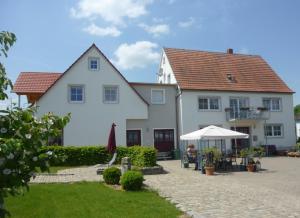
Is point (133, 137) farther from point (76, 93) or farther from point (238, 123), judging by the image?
point (238, 123)

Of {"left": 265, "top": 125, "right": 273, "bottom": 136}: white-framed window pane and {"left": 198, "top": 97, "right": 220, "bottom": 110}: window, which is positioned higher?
{"left": 198, "top": 97, "right": 220, "bottom": 110}: window

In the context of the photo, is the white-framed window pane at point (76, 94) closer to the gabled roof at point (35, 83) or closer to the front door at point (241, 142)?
the gabled roof at point (35, 83)

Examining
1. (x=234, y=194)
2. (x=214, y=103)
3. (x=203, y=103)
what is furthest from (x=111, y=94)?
(x=234, y=194)

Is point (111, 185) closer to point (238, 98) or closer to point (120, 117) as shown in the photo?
point (120, 117)

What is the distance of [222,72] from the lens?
33719mm

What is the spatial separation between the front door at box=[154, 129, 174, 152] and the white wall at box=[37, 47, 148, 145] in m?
2.29

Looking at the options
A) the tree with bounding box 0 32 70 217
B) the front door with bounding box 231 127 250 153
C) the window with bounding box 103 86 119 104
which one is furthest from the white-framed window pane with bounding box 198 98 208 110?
the tree with bounding box 0 32 70 217

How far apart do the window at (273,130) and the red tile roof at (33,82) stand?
1976 centimetres

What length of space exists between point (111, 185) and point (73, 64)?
624 inches

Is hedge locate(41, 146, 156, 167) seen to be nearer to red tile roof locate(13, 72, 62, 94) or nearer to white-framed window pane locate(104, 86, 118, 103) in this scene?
white-framed window pane locate(104, 86, 118, 103)

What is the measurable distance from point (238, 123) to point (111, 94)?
1195cm

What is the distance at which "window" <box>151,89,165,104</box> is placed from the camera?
1186 inches

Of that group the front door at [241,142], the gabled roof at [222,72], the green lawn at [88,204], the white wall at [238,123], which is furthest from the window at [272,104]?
the green lawn at [88,204]

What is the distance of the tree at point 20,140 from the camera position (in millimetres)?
3330
